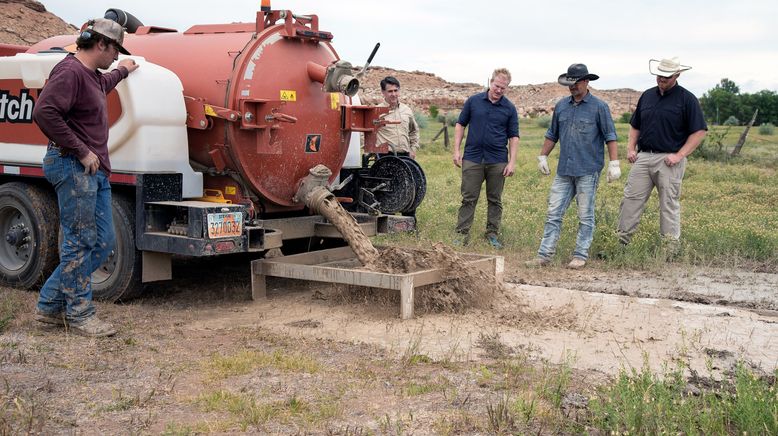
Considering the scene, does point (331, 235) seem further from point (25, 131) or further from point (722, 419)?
point (722, 419)

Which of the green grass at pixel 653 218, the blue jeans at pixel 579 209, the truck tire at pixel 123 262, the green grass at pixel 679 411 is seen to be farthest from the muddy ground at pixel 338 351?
the green grass at pixel 653 218

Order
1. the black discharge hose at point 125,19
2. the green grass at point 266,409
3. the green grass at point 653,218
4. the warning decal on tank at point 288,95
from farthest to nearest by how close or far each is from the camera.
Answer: the green grass at point 653,218, the black discharge hose at point 125,19, the warning decal on tank at point 288,95, the green grass at point 266,409

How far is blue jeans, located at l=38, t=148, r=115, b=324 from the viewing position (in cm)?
584

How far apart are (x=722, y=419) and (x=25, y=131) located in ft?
19.4

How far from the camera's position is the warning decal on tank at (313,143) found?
7309 mm

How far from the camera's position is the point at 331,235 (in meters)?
7.53

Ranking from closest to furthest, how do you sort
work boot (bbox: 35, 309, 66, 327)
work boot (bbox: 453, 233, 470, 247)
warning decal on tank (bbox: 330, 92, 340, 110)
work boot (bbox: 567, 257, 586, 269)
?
work boot (bbox: 35, 309, 66, 327) → warning decal on tank (bbox: 330, 92, 340, 110) → work boot (bbox: 567, 257, 586, 269) → work boot (bbox: 453, 233, 470, 247)

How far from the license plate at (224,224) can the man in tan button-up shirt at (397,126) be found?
3.95 metres

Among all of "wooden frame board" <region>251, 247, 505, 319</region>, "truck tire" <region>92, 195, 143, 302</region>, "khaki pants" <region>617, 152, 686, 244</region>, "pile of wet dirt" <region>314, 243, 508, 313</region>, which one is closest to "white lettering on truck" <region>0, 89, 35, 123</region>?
"truck tire" <region>92, 195, 143, 302</region>

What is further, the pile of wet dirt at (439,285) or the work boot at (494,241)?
the work boot at (494,241)

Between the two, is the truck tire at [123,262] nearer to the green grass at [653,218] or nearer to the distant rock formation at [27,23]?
the green grass at [653,218]

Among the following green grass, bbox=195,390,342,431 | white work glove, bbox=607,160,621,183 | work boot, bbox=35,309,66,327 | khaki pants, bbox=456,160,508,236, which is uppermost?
white work glove, bbox=607,160,621,183

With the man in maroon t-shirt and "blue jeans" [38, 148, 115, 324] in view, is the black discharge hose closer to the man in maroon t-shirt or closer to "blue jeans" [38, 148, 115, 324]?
the man in maroon t-shirt

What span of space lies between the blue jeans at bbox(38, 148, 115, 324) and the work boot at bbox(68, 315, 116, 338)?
0.04 m
